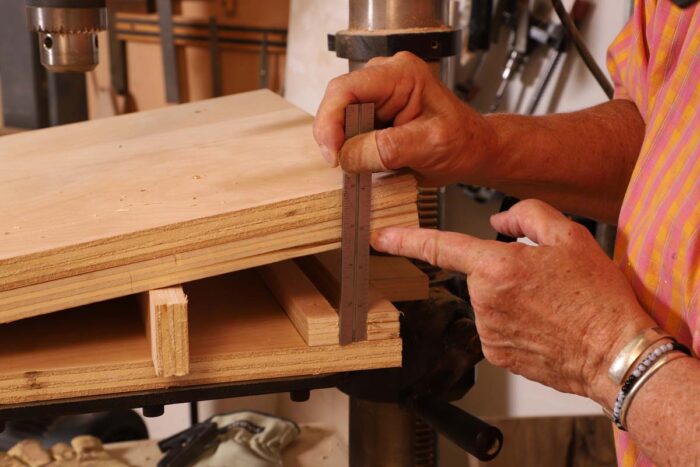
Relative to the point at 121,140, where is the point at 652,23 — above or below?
above

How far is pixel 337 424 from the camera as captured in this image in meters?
1.86

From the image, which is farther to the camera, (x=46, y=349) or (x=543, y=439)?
(x=543, y=439)

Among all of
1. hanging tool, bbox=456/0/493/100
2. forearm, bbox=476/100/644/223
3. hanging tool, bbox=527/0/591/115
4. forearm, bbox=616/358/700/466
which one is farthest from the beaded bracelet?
hanging tool, bbox=456/0/493/100

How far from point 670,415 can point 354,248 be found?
1.09 ft

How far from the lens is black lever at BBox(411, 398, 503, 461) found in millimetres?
919

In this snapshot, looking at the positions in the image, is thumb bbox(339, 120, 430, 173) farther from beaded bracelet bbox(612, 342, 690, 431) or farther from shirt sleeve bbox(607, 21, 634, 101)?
shirt sleeve bbox(607, 21, 634, 101)

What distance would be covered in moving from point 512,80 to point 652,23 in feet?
3.02

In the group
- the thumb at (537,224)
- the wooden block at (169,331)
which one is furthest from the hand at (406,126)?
the wooden block at (169,331)

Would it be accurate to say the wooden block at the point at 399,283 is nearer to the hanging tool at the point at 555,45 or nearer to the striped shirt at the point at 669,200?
the striped shirt at the point at 669,200

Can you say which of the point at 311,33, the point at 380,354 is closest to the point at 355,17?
the point at 380,354

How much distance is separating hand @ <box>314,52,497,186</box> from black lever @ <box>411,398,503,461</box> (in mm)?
269

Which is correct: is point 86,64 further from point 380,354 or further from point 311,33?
point 311,33

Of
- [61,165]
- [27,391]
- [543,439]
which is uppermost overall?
[61,165]

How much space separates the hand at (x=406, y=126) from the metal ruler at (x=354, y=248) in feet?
0.04
